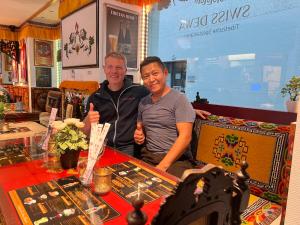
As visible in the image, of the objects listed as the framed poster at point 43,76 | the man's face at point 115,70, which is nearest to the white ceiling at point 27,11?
the framed poster at point 43,76

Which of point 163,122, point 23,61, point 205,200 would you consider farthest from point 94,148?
point 23,61

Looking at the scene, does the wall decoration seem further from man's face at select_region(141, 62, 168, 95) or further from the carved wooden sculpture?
the carved wooden sculpture

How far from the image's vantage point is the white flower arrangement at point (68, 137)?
1.22 m

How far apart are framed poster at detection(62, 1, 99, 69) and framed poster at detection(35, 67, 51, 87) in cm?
304

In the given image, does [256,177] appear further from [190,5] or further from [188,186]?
[190,5]

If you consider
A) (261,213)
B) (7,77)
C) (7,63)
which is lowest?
(261,213)

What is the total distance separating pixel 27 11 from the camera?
546 cm

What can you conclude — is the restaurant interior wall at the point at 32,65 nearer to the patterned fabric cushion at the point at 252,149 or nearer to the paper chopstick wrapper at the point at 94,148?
the patterned fabric cushion at the point at 252,149

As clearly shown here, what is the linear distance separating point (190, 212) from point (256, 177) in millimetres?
1239

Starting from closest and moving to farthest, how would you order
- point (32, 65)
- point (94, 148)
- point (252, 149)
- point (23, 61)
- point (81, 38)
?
1. point (94, 148)
2. point (252, 149)
3. point (81, 38)
4. point (32, 65)
5. point (23, 61)

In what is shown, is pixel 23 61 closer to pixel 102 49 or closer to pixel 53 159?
pixel 102 49

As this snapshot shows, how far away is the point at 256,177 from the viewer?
1.56 m

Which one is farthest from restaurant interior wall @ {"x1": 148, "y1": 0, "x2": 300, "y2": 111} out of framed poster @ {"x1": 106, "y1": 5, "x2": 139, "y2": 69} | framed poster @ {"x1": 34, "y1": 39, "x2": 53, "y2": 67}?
framed poster @ {"x1": 34, "y1": 39, "x2": 53, "y2": 67}

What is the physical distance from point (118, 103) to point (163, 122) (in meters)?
0.49
